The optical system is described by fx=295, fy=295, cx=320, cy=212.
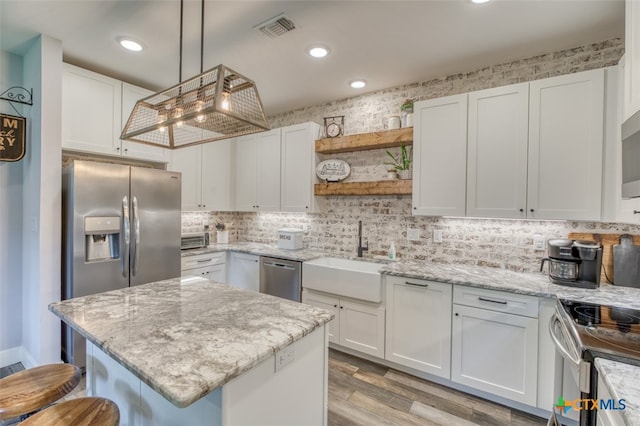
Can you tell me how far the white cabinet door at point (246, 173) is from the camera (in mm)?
4168

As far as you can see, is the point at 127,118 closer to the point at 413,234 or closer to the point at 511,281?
the point at 413,234

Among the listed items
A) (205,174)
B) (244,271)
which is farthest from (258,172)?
(244,271)

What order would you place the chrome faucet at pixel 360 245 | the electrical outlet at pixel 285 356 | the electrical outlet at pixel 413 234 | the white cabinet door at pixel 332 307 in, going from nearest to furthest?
the electrical outlet at pixel 285 356 < the white cabinet door at pixel 332 307 < the electrical outlet at pixel 413 234 < the chrome faucet at pixel 360 245

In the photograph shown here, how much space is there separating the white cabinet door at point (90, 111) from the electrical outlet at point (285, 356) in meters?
2.84

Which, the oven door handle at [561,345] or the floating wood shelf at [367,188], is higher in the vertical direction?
the floating wood shelf at [367,188]

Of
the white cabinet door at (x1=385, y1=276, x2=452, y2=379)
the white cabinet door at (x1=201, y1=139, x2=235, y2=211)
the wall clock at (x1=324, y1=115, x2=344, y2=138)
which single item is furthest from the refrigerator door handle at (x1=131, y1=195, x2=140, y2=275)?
the white cabinet door at (x1=385, y1=276, x2=452, y2=379)

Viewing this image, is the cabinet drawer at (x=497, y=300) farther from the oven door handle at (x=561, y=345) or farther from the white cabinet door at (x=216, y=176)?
the white cabinet door at (x=216, y=176)

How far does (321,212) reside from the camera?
12.5ft

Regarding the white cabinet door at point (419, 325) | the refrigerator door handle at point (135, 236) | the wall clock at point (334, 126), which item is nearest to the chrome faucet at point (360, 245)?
the white cabinet door at point (419, 325)

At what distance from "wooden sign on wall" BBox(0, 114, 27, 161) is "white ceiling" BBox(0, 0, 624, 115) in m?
0.68

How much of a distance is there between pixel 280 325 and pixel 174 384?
54 centimetres

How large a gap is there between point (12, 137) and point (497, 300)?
13.4ft

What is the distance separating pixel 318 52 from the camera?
8.44 feet

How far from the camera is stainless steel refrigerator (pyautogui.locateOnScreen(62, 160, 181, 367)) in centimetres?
248
